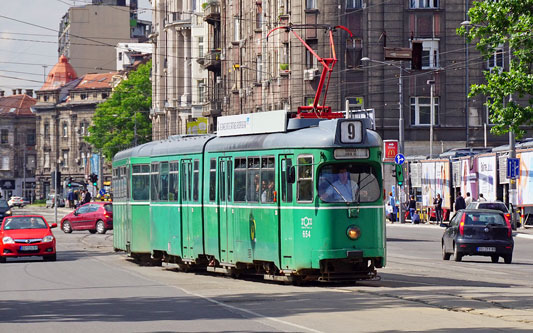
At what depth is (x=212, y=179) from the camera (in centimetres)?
2412

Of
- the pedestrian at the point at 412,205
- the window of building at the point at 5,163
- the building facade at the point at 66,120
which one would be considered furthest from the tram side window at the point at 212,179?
the window of building at the point at 5,163

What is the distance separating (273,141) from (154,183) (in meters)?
7.21

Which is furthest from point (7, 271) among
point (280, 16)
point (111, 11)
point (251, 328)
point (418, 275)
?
point (111, 11)

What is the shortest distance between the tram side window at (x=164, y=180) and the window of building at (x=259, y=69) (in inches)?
1847

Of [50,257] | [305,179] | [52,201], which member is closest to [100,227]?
[50,257]

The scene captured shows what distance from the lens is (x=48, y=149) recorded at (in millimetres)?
172000

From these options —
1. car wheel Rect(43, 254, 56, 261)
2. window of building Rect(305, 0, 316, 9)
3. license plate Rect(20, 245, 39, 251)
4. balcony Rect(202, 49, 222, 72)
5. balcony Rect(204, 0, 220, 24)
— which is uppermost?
balcony Rect(204, 0, 220, 24)

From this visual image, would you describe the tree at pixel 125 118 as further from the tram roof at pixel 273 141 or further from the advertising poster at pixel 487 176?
the tram roof at pixel 273 141

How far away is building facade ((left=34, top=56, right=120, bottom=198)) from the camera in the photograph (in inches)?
6304

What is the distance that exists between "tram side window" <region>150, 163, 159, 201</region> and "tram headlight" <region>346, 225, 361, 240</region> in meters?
8.50

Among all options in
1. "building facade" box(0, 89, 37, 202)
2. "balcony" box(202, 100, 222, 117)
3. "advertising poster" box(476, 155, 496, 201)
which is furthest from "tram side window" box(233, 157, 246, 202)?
"building facade" box(0, 89, 37, 202)

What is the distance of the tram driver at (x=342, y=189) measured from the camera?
2058cm

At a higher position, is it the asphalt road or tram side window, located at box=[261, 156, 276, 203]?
tram side window, located at box=[261, 156, 276, 203]

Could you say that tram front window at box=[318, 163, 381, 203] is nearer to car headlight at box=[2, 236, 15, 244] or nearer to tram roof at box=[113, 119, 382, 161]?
tram roof at box=[113, 119, 382, 161]
